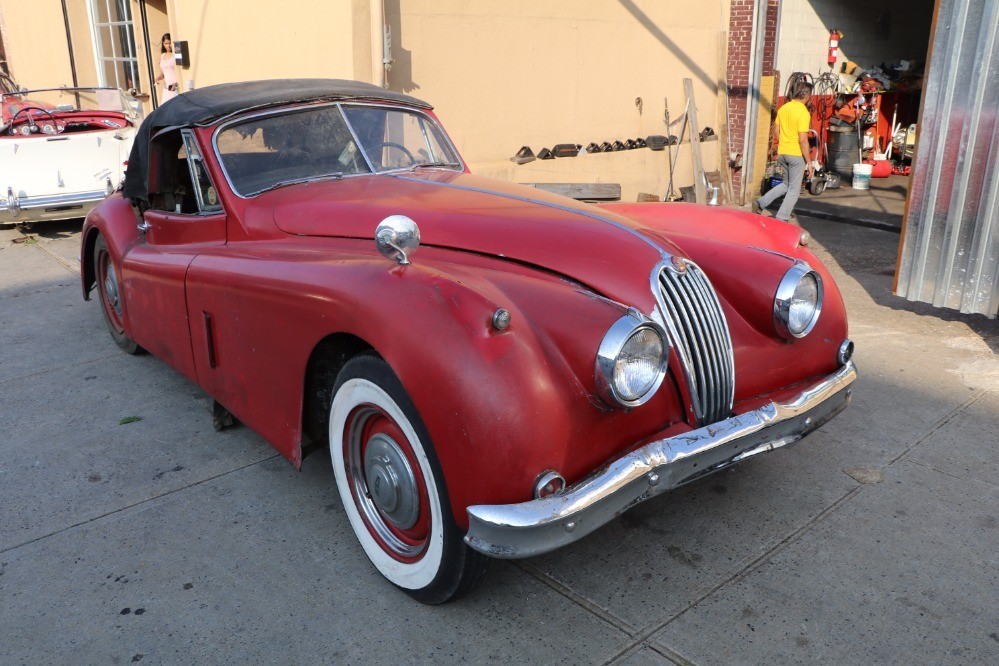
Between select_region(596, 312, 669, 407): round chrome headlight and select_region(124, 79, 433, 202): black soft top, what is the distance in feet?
7.25

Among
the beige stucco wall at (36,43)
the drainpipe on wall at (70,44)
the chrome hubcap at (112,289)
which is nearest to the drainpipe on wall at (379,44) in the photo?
the chrome hubcap at (112,289)

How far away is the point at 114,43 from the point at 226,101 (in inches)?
450

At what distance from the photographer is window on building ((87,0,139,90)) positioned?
12719 millimetres

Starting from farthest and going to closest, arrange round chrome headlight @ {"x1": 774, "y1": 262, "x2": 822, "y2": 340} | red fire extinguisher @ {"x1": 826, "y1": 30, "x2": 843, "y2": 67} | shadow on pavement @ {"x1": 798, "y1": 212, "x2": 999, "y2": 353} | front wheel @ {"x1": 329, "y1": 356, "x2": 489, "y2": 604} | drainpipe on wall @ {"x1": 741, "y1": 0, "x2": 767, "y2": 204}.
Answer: red fire extinguisher @ {"x1": 826, "y1": 30, "x2": 843, "y2": 67} → drainpipe on wall @ {"x1": 741, "y1": 0, "x2": 767, "y2": 204} → shadow on pavement @ {"x1": 798, "y1": 212, "x2": 999, "y2": 353} → round chrome headlight @ {"x1": 774, "y1": 262, "x2": 822, "y2": 340} → front wheel @ {"x1": 329, "y1": 356, "x2": 489, "y2": 604}

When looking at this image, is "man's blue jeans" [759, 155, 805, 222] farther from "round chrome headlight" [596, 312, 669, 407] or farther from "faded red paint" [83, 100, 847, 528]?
"round chrome headlight" [596, 312, 669, 407]

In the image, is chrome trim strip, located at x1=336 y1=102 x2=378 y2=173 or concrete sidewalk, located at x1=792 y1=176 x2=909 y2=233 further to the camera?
concrete sidewalk, located at x1=792 y1=176 x2=909 y2=233

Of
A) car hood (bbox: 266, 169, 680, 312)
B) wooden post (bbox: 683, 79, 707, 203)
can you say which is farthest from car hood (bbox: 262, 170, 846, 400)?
wooden post (bbox: 683, 79, 707, 203)

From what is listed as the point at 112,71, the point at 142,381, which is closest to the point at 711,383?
the point at 142,381

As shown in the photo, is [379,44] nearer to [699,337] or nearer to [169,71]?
[169,71]

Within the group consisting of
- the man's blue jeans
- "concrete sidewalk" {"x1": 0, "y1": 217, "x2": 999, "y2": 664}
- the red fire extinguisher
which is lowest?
"concrete sidewalk" {"x1": 0, "y1": 217, "x2": 999, "y2": 664}

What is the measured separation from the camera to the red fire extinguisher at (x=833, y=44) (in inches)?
475

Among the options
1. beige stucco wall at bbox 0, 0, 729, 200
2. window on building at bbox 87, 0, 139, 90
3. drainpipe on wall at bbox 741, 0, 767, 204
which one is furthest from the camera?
window on building at bbox 87, 0, 139, 90

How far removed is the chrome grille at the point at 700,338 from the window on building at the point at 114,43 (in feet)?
40.3

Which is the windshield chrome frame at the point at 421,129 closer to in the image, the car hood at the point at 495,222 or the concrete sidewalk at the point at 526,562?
the car hood at the point at 495,222
